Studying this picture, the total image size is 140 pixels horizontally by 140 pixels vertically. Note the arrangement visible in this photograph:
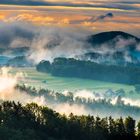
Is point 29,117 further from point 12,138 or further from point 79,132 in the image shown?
point 12,138

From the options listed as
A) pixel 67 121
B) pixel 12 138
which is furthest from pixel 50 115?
pixel 12 138

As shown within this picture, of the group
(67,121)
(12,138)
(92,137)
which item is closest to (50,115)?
(67,121)

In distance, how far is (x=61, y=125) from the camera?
12131 cm

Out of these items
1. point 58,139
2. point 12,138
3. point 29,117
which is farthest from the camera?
point 29,117

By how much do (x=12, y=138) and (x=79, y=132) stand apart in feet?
73.3

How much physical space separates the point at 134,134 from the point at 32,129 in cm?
2246

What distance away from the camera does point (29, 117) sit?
122250 millimetres

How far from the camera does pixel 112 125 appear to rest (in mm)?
123188

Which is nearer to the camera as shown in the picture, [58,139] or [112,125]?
[58,139]

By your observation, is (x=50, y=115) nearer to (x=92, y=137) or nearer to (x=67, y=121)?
(x=67, y=121)

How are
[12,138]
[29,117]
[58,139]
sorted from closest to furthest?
[12,138] < [58,139] < [29,117]

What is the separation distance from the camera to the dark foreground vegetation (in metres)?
117

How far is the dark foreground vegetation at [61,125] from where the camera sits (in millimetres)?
116625

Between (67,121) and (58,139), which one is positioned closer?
(58,139)
